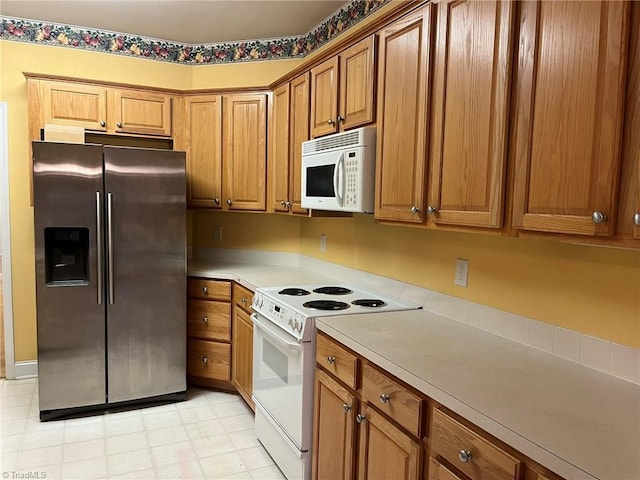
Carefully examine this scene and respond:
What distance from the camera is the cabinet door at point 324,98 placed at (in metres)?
2.52

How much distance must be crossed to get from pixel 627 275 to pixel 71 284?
2.97 meters

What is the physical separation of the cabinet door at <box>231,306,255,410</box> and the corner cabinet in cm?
158

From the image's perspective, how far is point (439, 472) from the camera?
133 cm

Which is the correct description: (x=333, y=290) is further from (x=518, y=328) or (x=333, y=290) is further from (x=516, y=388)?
(x=516, y=388)

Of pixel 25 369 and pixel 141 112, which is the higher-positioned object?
pixel 141 112

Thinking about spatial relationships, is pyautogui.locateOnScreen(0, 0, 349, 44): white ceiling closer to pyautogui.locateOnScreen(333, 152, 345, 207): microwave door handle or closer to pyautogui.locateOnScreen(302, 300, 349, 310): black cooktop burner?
pyautogui.locateOnScreen(333, 152, 345, 207): microwave door handle

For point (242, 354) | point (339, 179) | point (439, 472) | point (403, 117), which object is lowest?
point (242, 354)

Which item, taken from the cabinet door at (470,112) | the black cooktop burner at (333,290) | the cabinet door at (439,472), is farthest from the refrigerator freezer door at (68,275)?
the cabinet door at (439,472)

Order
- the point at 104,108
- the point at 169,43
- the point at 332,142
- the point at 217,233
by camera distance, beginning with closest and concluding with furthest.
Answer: the point at 332,142
the point at 104,108
the point at 169,43
the point at 217,233

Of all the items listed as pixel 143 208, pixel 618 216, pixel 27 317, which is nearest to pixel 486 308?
pixel 618 216

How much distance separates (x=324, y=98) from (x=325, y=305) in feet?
3.91

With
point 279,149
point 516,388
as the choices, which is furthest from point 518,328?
point 279,149

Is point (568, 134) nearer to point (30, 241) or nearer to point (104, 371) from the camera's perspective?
point (104, 371)

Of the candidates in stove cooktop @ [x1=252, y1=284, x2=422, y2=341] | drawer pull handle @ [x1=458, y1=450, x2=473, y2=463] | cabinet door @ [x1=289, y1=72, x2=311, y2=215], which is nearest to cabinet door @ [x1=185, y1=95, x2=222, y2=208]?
cabinet door @ [x1=289, y1=72, x2=311, y2=215]
